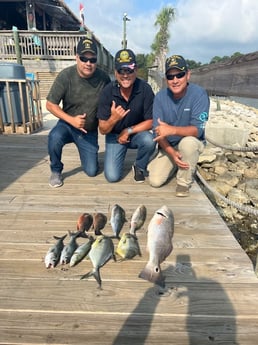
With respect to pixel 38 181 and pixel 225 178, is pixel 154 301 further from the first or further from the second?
pixel 225 178

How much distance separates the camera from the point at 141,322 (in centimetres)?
186

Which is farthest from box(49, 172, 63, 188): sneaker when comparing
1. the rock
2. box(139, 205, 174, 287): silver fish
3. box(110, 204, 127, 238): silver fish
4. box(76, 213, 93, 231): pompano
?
the rock

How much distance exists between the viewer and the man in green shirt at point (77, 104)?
3895 mm

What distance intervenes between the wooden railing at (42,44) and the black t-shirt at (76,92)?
1360 centimetres

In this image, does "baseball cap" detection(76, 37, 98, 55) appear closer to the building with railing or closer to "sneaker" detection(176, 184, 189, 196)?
"sneaker" detection(176, 184, 189, 196)

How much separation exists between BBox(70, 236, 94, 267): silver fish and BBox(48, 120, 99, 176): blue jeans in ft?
6.04

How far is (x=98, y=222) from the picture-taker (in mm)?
3008

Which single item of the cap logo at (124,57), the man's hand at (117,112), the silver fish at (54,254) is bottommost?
the silver fish at (54,254)

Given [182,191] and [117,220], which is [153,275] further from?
[182,191]

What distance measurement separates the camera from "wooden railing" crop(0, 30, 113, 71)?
16.2 meters

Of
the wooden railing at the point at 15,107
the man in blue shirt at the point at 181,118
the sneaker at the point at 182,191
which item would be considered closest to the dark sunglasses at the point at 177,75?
the man in blue shirt at the point at 181,118

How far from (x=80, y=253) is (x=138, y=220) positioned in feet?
2.55

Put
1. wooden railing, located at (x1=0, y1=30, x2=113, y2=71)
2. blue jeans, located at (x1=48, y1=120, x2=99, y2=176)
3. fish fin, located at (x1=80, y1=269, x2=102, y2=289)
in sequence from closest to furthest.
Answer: fish fin, located at (x1=80, y1=269, x2=102, y2=289), blue jeans, located at (x1=48, y1=120, x2=99, y2=176), wooden railing, located at (x1=0, y1=30, x2=113, y2=71)

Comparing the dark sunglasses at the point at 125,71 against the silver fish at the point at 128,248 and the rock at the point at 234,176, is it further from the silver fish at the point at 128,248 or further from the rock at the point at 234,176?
the rock at the point at 234,176
